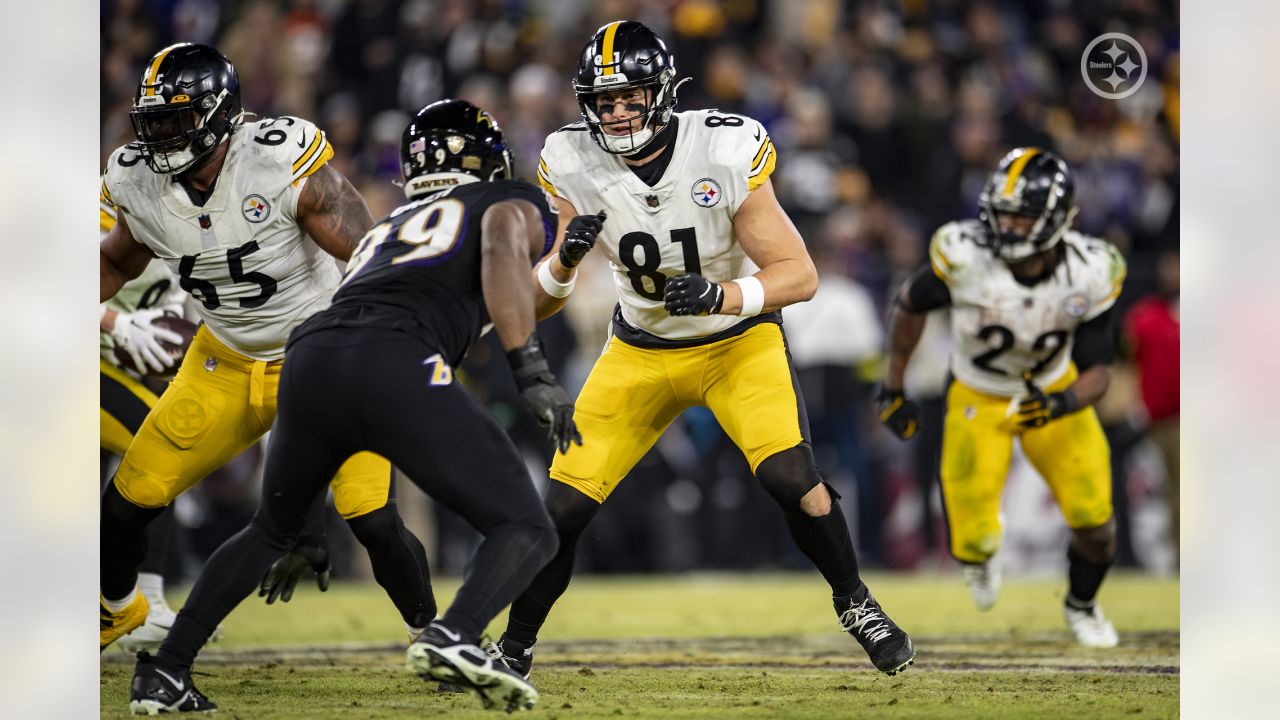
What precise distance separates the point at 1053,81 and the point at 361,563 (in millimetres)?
5300

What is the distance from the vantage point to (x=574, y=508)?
430 centimetres

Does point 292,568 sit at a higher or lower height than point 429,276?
lower

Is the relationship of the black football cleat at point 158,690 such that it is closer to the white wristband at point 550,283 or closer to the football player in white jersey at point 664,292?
the football player in white jersey at point 664,292

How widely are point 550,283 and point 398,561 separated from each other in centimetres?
91

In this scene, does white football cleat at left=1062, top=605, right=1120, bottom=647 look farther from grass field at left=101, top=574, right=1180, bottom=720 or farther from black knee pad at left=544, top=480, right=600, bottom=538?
black knee pad at left=544, top=480, right=600, bottom=538

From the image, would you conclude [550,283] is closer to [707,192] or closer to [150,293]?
[707,192]

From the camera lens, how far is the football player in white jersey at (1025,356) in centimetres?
568

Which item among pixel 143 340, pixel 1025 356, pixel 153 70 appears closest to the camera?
pixel 153 70

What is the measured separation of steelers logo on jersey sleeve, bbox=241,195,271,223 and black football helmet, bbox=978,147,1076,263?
8.82ft

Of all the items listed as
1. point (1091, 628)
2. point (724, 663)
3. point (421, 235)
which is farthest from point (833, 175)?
point (421, 235)

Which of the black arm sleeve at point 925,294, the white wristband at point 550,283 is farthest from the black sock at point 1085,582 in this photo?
the white wristband at point 550,283

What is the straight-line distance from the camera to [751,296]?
4.08 m
